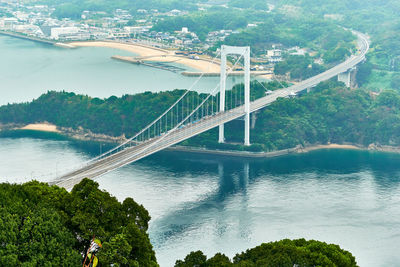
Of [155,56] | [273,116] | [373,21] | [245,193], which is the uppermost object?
[373,21]

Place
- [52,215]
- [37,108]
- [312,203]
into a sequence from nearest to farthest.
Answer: [52,215], [312,203], [37,108]

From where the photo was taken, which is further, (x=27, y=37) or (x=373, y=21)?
(x=27, y=37)

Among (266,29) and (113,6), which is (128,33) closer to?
(266,29)

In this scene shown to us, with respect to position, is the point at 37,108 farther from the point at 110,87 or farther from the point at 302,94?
the point at 302,94

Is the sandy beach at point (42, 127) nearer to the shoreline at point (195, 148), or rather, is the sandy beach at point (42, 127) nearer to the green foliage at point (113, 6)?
the shoreline at point (195, 148)

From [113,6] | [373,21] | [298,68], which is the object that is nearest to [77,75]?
[298,68]

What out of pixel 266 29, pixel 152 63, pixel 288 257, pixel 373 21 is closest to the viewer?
pixel 288 257

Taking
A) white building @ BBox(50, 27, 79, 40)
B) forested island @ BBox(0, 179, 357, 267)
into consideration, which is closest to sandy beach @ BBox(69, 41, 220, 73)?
white building @ BBox(50, 27, 79, 40)

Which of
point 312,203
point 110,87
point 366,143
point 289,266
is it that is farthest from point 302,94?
point 289,266
